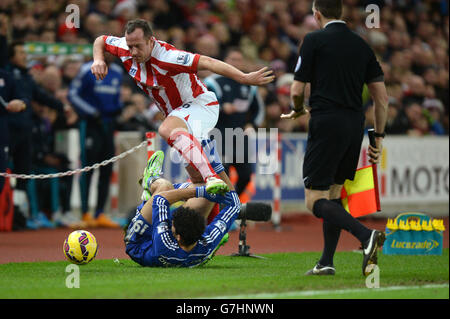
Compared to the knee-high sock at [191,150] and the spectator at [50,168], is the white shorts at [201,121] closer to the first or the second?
the knee-high sock at [191,150]

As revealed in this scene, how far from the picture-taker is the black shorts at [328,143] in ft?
22.0

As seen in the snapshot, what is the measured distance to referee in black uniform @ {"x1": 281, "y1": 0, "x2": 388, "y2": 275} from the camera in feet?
22.0

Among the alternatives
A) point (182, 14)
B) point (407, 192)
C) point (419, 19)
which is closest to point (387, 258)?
point (407, 192)

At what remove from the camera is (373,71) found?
6.88m

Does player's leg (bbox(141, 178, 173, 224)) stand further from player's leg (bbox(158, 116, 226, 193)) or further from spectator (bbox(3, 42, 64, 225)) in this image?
spectator (bbox(3, 42, 64, 225))

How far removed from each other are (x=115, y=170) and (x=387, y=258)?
5.96 meters

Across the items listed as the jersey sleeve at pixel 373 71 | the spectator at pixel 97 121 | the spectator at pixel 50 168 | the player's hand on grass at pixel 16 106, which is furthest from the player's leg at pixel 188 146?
the spectator at pixel 50 168

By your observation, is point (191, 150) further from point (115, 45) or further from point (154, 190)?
point (115, 45)

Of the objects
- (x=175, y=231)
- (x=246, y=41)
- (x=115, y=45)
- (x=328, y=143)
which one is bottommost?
(x=175, y=231)

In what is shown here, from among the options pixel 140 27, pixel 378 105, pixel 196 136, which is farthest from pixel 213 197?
pixel 378 105

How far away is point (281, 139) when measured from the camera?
14.7 m

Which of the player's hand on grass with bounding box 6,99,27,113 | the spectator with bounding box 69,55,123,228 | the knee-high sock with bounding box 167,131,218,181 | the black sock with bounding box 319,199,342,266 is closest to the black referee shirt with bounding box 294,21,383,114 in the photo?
the black sock with bounding box 319,199,342,266

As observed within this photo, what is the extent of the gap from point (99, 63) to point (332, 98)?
7.92 feet

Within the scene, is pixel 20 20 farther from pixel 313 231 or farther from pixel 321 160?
A: pixel 321 160
